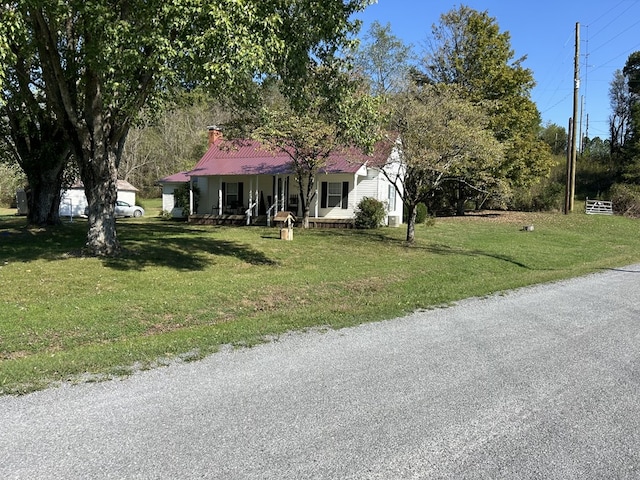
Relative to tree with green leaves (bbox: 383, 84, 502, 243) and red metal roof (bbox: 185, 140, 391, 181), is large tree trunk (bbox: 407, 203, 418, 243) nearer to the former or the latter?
tree with green leaves (bbox: 383, 84, 502, 243)

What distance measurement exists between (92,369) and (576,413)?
4451 millimetres

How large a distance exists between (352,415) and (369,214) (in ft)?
67.8

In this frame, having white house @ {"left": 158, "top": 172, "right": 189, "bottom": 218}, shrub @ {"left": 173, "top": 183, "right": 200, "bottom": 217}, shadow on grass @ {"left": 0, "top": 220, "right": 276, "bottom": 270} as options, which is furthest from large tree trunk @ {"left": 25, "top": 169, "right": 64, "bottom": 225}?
white house @ {"left": 158, "top": 172, "right": 189, "bottom": 218}

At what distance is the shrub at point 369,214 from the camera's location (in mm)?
24172

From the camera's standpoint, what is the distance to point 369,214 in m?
24.2

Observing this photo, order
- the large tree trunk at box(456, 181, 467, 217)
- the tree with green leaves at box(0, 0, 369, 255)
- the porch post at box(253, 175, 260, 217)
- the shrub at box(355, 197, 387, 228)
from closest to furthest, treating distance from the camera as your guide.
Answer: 1. the tree with green leaves at box(0, 0, 369, 255)
2. the shrub at box(355, 197, 387, 228)
3. the porch post at box(253, 175, 260, 217)
4. the large tree trunk at box(456, 181, 467, 217)

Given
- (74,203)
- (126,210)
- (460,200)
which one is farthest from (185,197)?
(460,200)

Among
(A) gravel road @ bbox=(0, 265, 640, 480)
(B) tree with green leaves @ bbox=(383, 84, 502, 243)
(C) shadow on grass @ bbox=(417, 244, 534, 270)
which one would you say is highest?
(B) tree with green leaves @ bbox=(383, 84, 502, 243)

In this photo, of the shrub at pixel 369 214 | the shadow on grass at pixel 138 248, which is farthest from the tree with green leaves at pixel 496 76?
the shadow on grass at pixel 138 248

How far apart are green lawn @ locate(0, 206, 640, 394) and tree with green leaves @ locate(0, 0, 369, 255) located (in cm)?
279

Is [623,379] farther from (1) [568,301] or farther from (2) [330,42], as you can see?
(2) [330,42]

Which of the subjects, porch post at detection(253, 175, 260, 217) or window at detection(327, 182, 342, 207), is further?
porch post at detection(253, 175, 260, 217)

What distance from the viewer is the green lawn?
5855mm

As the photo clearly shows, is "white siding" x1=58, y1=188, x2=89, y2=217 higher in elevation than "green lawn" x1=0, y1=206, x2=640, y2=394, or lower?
higher
